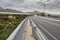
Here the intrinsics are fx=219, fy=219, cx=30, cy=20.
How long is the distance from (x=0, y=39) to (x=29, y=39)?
221 centimetres

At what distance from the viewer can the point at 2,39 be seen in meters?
13.4

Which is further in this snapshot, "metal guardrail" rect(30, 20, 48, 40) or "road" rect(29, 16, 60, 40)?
"road" rect(29, 16, 60, 40)

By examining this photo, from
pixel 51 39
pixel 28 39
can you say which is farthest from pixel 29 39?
pixel 51 39

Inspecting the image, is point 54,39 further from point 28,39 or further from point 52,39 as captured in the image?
point 28,39

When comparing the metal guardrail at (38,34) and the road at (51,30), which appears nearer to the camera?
the metal guardrail at (38,34)

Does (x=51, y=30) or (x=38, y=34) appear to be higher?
(x=38, y=34)

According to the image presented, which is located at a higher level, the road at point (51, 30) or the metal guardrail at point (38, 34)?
the metal guardrail at point (38, 34)

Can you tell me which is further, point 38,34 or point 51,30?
point 51,30

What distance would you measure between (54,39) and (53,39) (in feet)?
0.24

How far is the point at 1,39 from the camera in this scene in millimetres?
13469

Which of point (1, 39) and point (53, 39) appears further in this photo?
point (53, 39)

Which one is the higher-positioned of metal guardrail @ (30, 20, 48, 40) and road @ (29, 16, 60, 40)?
metal guardrail @ (30, 20, 48, 40)

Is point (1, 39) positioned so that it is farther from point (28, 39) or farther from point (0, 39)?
point (28, 39)

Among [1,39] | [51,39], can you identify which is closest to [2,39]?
[1,39]
